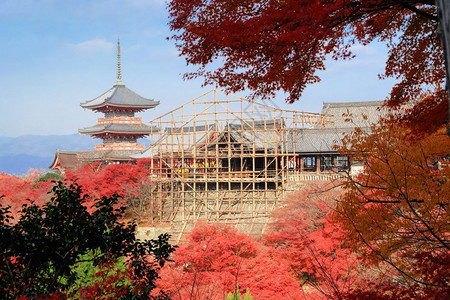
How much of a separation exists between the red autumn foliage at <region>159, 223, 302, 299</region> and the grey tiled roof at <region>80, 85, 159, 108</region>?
28.1 meters

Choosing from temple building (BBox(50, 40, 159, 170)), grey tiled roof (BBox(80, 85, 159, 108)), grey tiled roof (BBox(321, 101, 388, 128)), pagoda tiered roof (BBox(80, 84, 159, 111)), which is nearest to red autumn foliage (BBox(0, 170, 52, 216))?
temple building (BBox(50, 40, 159, 170))

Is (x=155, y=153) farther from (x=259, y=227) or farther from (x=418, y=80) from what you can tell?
(x=418, y=80)

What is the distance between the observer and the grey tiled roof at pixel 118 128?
4244 cm

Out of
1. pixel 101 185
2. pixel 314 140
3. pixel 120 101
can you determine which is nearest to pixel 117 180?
pixel 101 185

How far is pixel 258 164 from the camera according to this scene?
31156mm

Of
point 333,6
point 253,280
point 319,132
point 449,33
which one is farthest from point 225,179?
point 449,33

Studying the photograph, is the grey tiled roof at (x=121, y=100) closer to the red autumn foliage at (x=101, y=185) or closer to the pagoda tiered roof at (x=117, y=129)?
the pagoda tiered roof at (x=117, y=129)

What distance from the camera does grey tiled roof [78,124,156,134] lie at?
4244cm

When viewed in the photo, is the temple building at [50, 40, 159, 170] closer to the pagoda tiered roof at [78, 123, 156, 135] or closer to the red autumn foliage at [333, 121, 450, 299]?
the pagoda tiered roof at [78, 123, 156, 135]

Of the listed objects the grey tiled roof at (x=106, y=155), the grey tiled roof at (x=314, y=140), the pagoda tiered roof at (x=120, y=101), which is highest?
the pagoda tiered roof at (x=120, y=101)

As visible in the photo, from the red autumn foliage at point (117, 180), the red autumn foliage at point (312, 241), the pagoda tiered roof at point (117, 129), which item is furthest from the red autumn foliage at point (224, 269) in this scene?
the pagoda tiered roof at point (117, 129)

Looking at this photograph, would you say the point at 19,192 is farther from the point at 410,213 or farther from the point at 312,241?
the point at 410,213

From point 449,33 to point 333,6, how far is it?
2234 mm

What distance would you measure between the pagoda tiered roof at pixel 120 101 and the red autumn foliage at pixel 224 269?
28061mm
